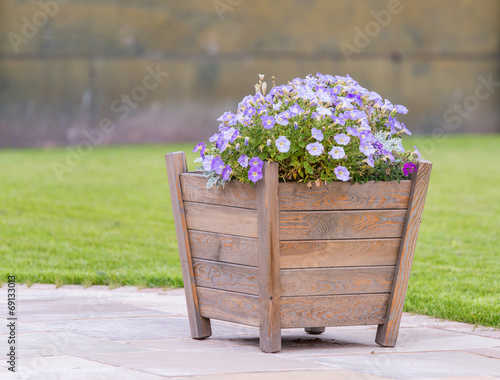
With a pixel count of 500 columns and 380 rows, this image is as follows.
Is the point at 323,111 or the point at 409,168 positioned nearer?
the point at 323,111

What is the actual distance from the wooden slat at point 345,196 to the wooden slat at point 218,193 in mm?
152

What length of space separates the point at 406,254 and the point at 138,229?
4.04 m

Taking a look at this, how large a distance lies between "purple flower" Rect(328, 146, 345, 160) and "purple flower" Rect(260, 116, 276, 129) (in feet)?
0.88

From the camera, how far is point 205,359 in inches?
130

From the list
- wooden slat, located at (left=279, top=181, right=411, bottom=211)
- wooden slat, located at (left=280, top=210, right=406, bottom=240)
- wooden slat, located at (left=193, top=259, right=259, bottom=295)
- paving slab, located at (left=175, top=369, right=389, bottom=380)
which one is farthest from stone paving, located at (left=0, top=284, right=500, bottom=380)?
wooden slat, located at (left=279, top=181, right=411, bottom=211)

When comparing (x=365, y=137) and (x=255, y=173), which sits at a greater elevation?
(x=365, y=137)

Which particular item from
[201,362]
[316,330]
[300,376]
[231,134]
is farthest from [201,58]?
[300,376]

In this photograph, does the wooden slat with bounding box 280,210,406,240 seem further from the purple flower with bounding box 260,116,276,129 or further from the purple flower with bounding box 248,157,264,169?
the purple flower with bounding box 260,116,276,129

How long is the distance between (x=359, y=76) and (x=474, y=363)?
1120 cm

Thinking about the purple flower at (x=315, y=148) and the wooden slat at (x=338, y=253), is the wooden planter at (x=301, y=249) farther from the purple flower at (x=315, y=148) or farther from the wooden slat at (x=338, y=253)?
the purple flower at (x=315, y=148)

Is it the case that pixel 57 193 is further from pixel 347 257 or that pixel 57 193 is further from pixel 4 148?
pixel 347 257

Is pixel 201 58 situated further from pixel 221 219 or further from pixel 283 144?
pixel 283 144

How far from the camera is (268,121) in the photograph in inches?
133

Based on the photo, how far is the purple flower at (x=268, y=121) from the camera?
337 cm
